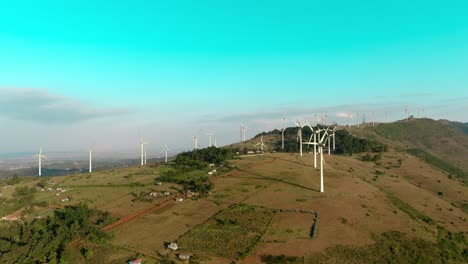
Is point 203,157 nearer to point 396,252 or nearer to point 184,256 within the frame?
point 184,256

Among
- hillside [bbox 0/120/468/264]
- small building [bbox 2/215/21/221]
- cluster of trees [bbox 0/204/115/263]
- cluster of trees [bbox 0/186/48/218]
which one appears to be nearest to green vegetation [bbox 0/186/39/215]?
cluster of trees [bbox 0/186/48/218]

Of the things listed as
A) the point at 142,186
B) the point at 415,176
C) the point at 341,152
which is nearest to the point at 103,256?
the point at 142,186

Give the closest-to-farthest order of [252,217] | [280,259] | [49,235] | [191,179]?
[280,259], [49,235], [252,217], [191,179]

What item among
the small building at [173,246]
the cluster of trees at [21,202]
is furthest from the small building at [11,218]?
the small building at [173,246]

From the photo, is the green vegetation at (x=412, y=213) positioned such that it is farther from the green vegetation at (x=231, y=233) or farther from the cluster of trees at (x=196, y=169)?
the cluster of trees at (x=196, y=169)

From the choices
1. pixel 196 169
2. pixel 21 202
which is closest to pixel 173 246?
pixel 21 202
